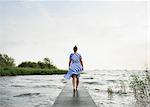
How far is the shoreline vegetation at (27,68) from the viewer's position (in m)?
52.6

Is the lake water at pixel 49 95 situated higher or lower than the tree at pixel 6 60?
lower

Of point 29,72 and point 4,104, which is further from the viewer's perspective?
point 29,72

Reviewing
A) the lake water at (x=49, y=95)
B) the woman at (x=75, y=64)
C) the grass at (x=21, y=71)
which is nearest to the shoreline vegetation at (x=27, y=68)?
the grass at (x=21, y=71)

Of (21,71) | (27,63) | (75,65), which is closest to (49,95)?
(75,65)

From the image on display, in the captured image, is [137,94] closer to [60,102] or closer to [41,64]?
[60,102]

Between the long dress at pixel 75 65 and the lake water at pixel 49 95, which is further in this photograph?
the lake water at pixel 49 95

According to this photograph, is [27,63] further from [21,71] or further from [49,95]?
[49,95]

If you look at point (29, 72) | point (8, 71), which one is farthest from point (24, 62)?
point (8, 71)

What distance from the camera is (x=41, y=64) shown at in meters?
77.9

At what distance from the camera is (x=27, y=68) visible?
62719mm

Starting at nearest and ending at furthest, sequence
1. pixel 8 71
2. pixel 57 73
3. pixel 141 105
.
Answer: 1. pixel 141 105
2. pixel 8 71
3. pixel 57 73

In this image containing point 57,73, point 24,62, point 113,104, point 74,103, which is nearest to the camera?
point 74,103

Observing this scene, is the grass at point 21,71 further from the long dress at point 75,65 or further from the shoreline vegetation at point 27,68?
the long dress at point 75,65

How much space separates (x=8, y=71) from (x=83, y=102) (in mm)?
40728
